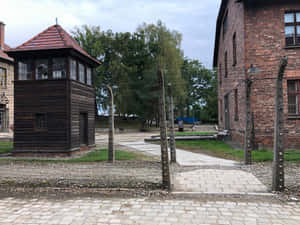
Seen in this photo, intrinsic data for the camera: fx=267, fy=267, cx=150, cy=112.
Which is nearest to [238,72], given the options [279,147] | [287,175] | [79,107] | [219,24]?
[287,175]

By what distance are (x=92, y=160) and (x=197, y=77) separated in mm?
51611

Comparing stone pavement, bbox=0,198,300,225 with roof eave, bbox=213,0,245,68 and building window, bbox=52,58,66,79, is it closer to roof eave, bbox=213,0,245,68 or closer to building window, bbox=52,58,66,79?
building window, bbox=52,58,66,79

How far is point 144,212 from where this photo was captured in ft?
16.0

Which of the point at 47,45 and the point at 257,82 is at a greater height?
the point at 47,45

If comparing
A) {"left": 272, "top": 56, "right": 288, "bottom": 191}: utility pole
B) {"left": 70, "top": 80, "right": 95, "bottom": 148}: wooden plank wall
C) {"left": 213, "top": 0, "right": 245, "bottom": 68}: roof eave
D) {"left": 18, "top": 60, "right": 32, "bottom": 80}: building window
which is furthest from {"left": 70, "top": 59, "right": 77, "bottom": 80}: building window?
{"left": 213, "top": 0, "right": 245, "bottom": 68}: roof eave

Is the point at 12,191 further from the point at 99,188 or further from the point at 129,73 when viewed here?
the point at 129,73

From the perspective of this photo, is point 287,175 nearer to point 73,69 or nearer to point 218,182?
point 218,182

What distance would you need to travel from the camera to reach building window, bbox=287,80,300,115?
1249cm

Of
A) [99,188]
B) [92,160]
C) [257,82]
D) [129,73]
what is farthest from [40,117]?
[129,73]

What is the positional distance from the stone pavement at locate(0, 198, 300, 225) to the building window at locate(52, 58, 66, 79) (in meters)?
8.59

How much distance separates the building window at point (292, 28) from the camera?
12.8m

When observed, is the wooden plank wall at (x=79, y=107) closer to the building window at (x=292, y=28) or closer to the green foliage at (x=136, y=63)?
the building window at (x=292, y=28)

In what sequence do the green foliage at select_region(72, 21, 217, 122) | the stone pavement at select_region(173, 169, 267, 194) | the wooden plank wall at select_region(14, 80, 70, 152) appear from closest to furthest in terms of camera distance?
the stone pavement at select_region(173, 169, 267, 194)
the wooden plank wall at select_region(14, 80, 70, 152)
the green foliage at select_region(72, 21, 217, 122)

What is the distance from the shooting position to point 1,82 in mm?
27281
